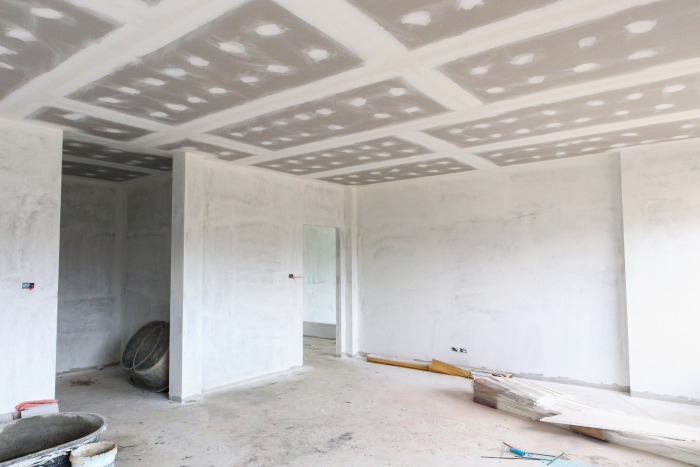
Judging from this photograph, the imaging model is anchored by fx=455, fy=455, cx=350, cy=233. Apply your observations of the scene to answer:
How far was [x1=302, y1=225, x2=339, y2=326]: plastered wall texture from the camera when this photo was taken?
36.9ft

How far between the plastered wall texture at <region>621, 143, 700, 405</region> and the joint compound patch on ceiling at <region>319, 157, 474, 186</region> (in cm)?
227

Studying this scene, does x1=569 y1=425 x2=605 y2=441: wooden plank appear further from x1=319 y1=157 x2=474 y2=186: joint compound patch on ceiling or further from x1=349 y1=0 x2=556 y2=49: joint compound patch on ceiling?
x1=349 y1=0 x2=556 y2=49: joint compound patch on ceiling

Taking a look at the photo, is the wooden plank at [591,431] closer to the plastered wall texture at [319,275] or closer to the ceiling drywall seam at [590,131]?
the ceiling drywall seam at [590,131]

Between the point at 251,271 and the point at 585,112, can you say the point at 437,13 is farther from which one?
the point at 251,271

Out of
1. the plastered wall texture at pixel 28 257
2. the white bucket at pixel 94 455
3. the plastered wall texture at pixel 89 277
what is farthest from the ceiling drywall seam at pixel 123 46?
the plastered wall texture at pixel 89 277

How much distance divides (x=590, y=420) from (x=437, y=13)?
160 inches

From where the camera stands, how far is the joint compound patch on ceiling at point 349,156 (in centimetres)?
569

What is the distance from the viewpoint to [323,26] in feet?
9.00

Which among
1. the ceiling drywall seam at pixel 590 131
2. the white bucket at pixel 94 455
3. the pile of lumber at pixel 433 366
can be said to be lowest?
the pile of lumber at pixel 433 366

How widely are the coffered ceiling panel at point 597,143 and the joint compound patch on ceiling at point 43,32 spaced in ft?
15.7

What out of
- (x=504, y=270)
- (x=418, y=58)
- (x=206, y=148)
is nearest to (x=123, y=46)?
(x=418, y=58)

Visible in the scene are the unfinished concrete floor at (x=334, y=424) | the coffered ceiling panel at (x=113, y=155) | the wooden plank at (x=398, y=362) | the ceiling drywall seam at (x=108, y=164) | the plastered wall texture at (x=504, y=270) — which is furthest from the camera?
the wooden plank at (x=398, y=362)

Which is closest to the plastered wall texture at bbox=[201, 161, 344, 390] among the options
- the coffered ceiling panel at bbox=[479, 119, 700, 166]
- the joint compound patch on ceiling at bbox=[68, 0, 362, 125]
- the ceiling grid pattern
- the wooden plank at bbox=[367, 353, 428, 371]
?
the ceiling grid pattern

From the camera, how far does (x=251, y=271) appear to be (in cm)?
689
